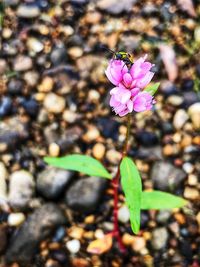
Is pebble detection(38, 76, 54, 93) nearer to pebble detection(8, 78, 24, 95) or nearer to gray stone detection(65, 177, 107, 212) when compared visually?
pebble detection(8, 78, 24, 95)

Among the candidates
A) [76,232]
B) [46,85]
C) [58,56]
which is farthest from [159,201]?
[58,56]

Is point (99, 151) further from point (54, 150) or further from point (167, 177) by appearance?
point (167, 177)

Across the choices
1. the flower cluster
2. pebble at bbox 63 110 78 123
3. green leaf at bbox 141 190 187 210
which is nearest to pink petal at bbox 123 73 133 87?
the flower cluster

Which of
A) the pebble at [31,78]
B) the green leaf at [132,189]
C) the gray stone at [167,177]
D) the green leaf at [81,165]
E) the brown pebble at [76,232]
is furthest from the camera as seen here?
the pebble at [31,78]

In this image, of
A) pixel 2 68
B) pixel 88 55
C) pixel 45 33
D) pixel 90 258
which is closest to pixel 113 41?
pixel 88 55

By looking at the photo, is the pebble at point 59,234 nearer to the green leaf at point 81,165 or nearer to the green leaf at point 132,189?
the green leaf at point 81,165

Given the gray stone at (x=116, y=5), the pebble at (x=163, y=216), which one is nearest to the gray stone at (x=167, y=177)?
the pebble at (x=163, y=216)
